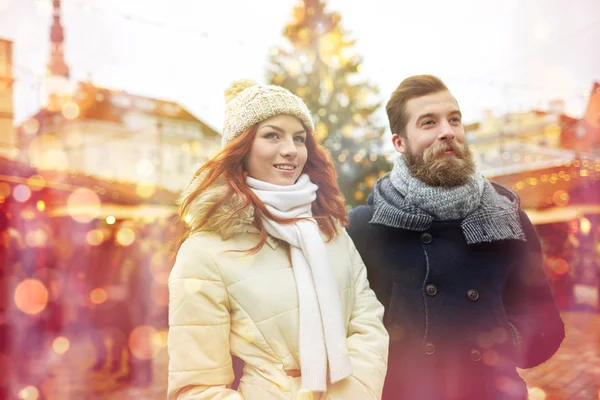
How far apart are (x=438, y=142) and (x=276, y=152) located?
76 centimetres

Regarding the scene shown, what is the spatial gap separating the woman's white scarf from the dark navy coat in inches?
18.5

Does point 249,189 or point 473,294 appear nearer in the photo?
point 249,189

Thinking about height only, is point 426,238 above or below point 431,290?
above

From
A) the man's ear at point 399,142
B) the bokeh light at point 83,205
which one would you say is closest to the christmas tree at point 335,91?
the bokeh light at point 83,205

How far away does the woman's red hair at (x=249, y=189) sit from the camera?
1.87 metres

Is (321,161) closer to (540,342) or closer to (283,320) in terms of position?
(283,320)

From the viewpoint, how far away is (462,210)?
2137 millimetres

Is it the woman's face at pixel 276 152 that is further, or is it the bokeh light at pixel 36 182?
the bokeh light at pixel 36 182

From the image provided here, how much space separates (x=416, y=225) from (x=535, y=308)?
2.21 ft

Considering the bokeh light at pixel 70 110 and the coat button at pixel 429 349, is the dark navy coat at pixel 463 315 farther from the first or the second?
the bokeh light at pixel 70 110

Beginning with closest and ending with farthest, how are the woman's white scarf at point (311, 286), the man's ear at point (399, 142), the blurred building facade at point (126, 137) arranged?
1. the woman's white scarf at point (311, 286)
2. the man's ear at point (399, 142)
3. the blurred building facade at point (126, 137)

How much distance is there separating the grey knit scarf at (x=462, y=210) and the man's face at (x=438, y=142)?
0.05m

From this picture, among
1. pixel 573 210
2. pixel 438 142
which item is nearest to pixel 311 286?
pixel 438 142

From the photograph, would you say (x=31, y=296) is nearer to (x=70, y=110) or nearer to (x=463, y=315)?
(x=463, y=315)
